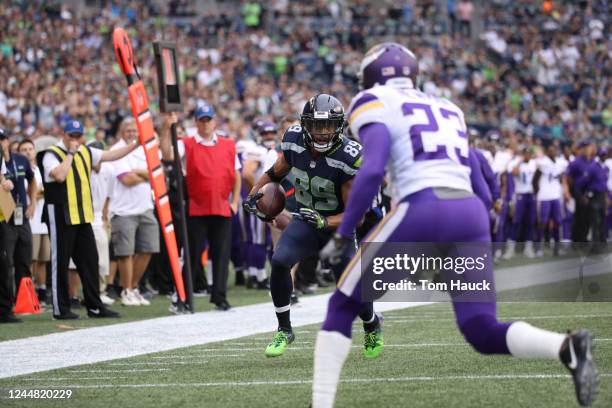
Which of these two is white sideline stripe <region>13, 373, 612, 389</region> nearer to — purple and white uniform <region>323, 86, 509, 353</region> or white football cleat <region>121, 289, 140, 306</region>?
purple and white uniform <region>323, 86, 509, 353</region>

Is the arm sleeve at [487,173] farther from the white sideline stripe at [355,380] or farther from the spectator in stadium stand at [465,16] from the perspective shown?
the spectator in stadium stand at [465,16]

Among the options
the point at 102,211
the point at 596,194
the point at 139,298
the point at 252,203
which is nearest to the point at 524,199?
the point at 596,194

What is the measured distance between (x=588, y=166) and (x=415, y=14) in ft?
49.2

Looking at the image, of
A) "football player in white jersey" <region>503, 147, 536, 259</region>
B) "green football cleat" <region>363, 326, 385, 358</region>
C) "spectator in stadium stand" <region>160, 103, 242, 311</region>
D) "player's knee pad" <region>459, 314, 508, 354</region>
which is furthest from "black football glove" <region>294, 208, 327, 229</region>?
"football player in white jersey" <region>503, 147, 536, 259</region>

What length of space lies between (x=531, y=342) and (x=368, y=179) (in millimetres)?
1028

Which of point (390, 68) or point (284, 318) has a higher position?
point (390, 68)

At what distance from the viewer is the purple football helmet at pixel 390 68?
589 cm

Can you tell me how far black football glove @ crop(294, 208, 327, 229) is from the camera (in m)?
8.13

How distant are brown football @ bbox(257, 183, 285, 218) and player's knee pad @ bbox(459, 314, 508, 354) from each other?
369 centimetres

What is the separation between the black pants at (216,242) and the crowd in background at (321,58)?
308 inches

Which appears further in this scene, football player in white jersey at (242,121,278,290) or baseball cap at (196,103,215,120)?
football player in white jersey at (242,121,278,290)

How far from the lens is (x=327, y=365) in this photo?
18.3 ft

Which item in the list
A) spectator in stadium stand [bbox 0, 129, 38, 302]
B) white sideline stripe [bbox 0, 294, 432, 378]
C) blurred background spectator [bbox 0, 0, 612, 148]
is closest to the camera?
white sideline stripe [bbox 0, 294, 432, 378]

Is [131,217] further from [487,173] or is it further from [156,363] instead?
[156,363]
